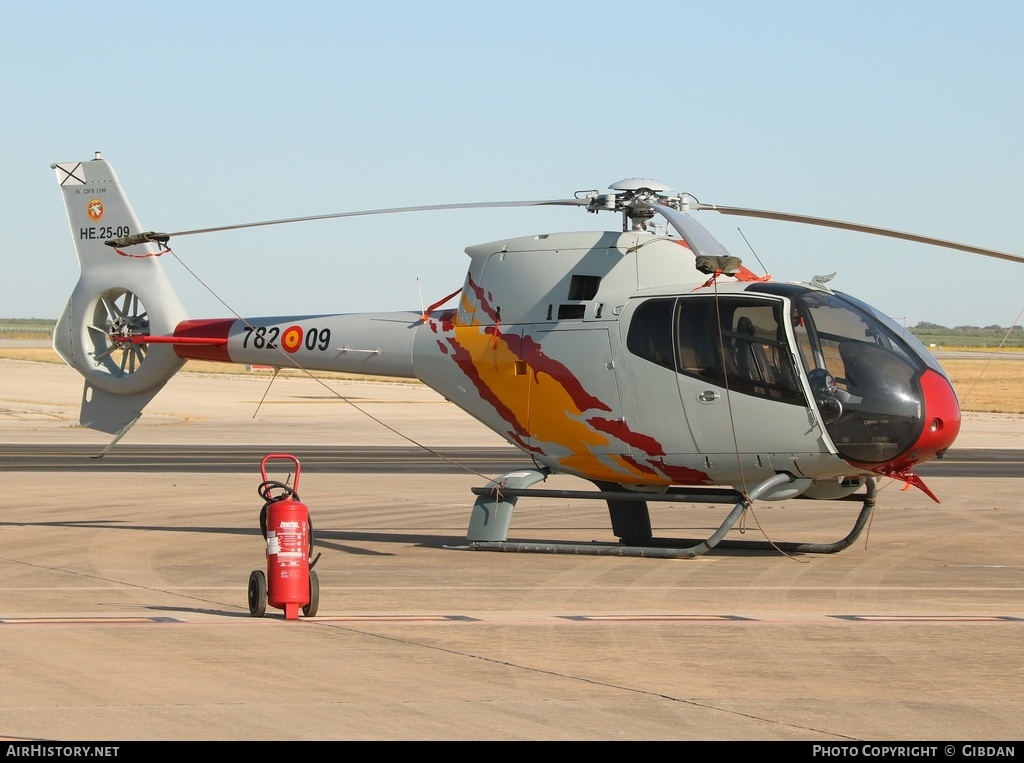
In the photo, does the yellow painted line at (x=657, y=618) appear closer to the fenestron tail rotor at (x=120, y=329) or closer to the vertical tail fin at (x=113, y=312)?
the vertical tail fin at (x=113, y=312)

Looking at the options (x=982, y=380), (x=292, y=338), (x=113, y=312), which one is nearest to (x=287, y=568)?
(x=292, y=338)

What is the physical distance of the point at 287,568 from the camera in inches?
423

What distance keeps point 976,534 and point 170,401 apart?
41320mm

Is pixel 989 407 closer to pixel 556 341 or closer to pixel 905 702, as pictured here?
pixel 556 341

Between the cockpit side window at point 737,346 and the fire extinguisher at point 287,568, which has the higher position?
the cockpit side window at point 737,346

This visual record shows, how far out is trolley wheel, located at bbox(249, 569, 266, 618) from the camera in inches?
425

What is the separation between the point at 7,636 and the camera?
9852 mm

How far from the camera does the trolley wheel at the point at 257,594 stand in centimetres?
1080

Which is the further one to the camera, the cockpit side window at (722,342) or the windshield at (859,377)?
the cockpit side window at (722,342)

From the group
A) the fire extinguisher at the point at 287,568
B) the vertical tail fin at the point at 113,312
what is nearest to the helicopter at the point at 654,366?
the vertical tail fin at the point at 113,312

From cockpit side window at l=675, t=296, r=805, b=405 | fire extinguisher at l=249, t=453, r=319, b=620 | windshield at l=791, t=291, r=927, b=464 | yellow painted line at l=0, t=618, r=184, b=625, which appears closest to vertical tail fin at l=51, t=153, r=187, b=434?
cockpit side window at l=675, t=296, r=805, b=405

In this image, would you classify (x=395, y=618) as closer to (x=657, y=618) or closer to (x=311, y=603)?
(x=311, y=603)

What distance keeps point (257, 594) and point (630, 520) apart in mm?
6136
